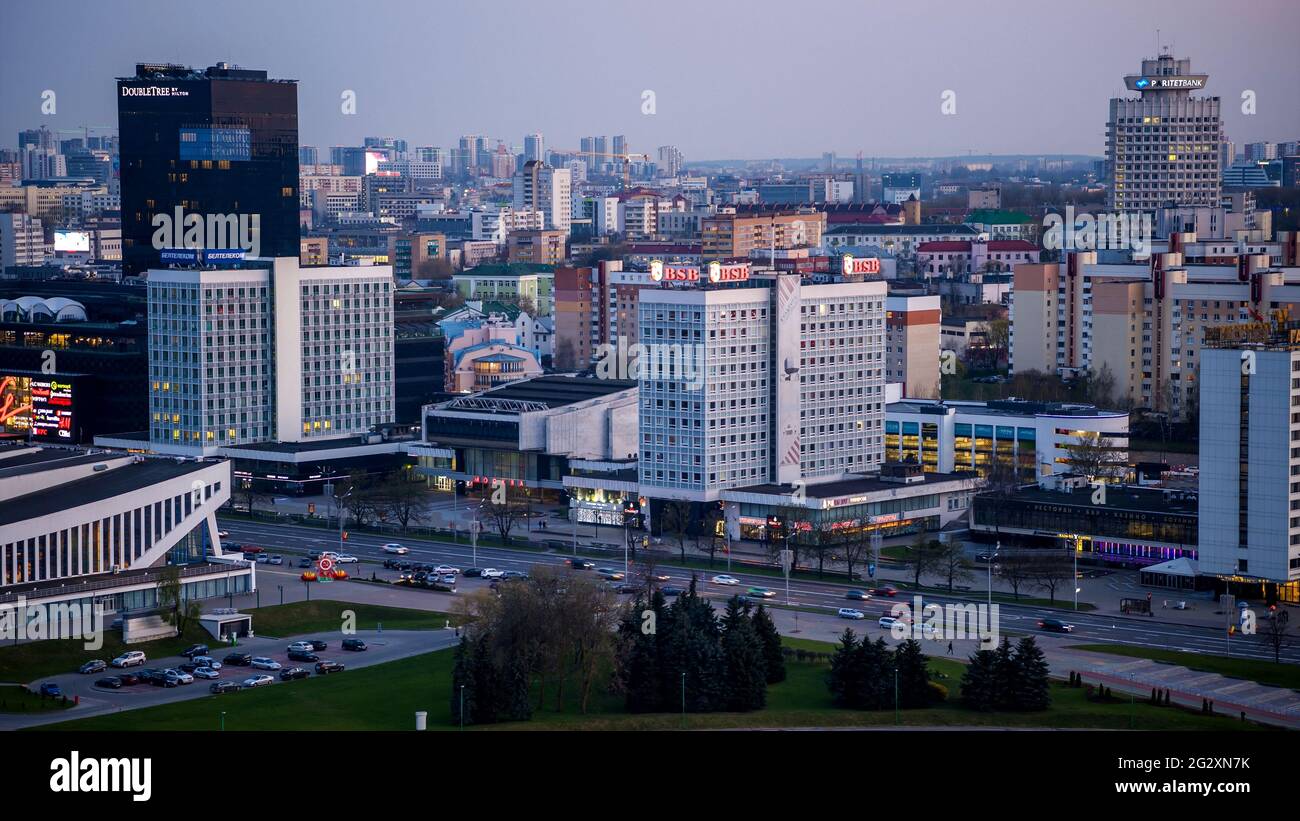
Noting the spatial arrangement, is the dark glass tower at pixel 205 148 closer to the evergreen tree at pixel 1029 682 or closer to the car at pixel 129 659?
the car at pixel 129 659

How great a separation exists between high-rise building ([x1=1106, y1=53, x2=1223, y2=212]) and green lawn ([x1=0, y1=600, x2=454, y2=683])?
305 ft

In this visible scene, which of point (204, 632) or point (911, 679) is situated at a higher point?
point (911, 679)

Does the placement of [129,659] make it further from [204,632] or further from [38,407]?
[38,407]

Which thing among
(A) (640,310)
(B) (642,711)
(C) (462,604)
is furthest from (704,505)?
(B) (642,711)

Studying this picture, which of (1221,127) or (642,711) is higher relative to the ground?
(1221,127)

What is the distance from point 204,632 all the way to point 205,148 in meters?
49.4

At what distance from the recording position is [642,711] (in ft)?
102

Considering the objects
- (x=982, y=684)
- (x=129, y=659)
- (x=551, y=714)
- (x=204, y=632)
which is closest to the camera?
(x=982, y=684)

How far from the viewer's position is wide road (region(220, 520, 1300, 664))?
121 feet

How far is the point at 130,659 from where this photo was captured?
3491 centimetres

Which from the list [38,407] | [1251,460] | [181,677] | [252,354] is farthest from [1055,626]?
[38,407]

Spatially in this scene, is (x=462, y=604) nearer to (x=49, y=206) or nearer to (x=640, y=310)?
(x=640, y=310)

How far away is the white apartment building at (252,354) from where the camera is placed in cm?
6028

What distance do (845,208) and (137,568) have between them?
110 metres
